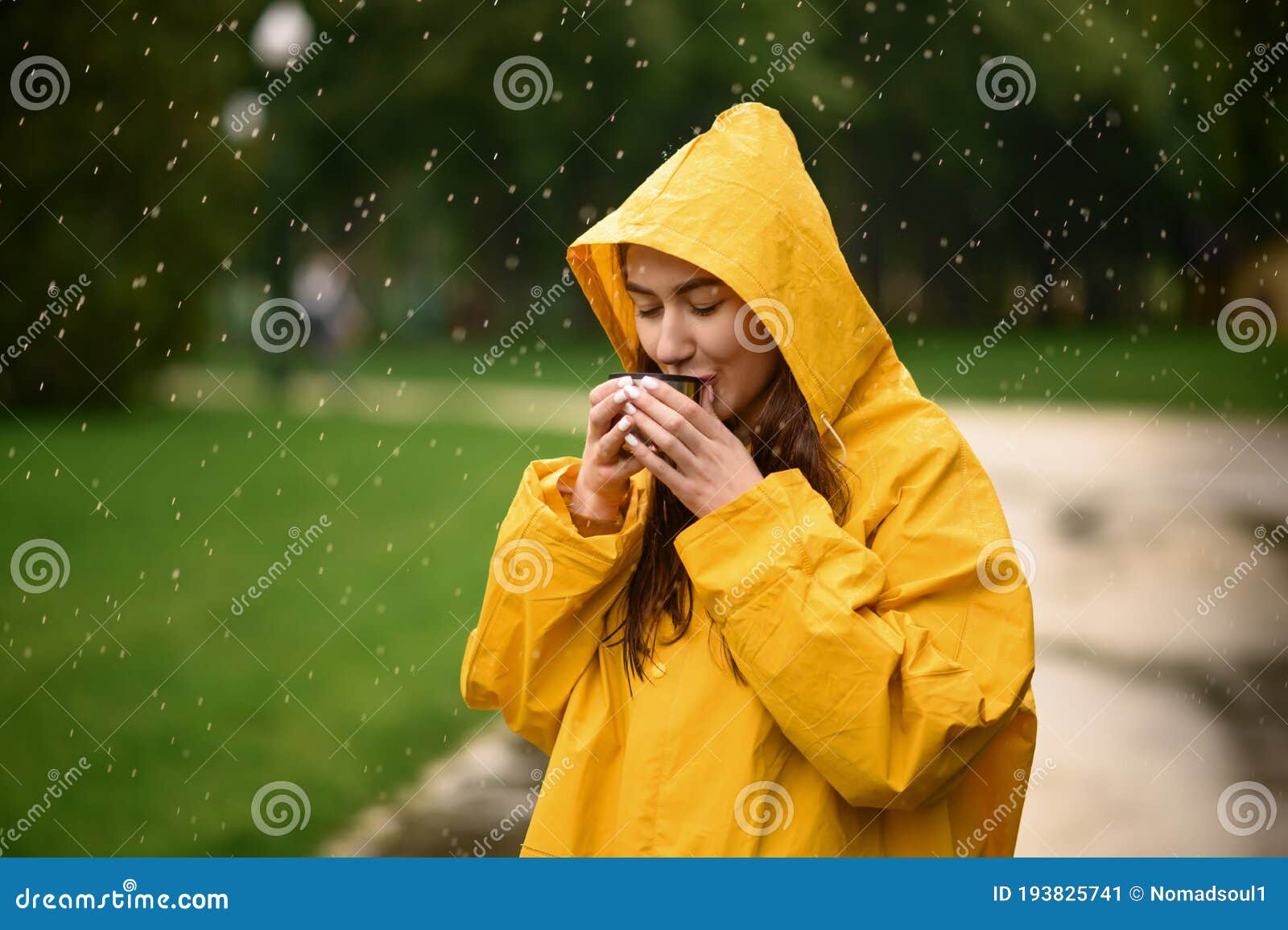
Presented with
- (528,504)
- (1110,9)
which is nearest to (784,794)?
(528,504)

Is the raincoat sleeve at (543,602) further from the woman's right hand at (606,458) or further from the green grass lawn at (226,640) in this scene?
the green grass lawn at (226,640)

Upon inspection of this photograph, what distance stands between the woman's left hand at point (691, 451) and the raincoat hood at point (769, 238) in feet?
0.79

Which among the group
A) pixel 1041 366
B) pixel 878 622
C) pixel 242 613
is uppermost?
pixel 1041 366

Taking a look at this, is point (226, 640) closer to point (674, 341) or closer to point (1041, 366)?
point (674, 341)

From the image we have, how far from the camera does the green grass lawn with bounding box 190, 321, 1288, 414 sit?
61.8ft

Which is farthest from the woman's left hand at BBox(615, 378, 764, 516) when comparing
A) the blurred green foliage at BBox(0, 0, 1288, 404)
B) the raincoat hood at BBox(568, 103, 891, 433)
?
the blurred green foliage at BBox(0, 0, 1288, 404)

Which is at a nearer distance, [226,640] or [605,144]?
[226,640]

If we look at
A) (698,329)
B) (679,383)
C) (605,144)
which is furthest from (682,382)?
(605,144)

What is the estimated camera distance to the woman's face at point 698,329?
233 cm

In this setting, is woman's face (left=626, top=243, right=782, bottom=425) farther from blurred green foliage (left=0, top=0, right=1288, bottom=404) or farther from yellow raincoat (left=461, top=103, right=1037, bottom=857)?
blurred green foliage (left=0, top=0, right=1288, bottom=404)

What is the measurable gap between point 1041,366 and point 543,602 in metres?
23.3

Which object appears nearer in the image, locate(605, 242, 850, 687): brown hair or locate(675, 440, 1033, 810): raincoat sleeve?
locate(675, 440, 1033, 810): raincoat sleeve

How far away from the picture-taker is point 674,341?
2316 millimetres

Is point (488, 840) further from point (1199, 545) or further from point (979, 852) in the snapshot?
point (1199, 545)
